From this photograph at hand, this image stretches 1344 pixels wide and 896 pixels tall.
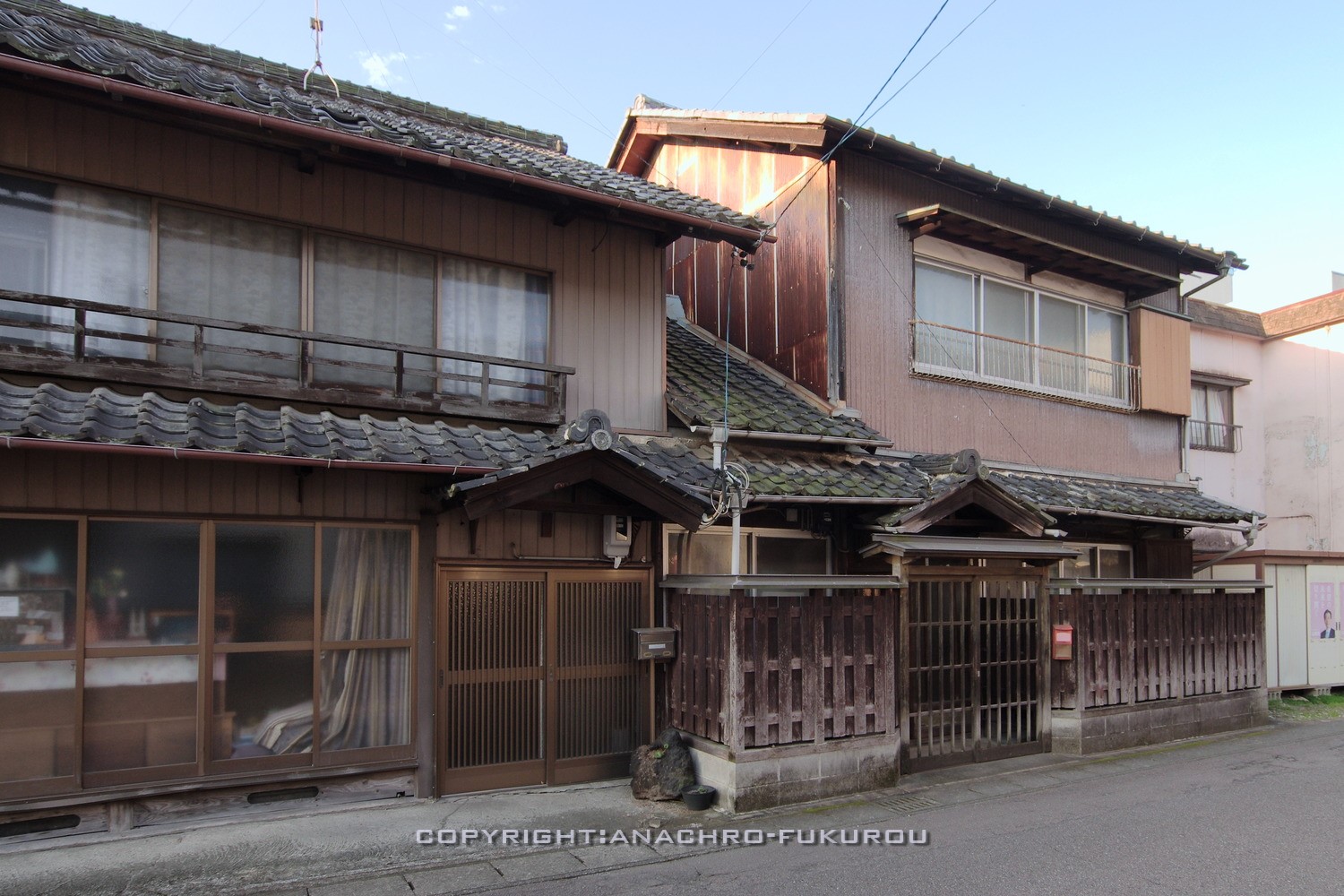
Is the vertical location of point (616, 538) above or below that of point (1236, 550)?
above

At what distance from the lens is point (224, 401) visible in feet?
26.0

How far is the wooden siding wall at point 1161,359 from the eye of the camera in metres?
15.5

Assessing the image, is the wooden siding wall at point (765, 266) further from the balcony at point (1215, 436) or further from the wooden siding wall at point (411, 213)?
the balcony at point (1215, 436)

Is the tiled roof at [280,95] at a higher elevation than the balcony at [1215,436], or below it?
higher

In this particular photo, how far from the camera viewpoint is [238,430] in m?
7.18

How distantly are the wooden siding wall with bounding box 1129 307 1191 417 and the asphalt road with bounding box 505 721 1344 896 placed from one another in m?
7.47

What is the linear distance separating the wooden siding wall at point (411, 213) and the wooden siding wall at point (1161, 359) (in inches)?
385

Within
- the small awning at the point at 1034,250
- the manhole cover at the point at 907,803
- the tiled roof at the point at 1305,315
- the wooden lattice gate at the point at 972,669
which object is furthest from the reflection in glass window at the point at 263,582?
the tiled roof at the point at 1305,315

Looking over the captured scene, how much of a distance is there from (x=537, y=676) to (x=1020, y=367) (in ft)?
30.9

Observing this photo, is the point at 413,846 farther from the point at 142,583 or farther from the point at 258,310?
the point at 258,310

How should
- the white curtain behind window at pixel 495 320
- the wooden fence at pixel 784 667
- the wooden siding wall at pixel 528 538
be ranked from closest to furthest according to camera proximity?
the wooden fence at pixel 784 667
the wooden siding wall at pixel 528 538
the white curtain behind window at pixel 495 320

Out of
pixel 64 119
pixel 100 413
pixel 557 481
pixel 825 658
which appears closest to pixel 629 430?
pixel 557 481

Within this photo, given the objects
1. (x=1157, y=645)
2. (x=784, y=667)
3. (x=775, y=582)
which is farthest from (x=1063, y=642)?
(x=775, y=582)

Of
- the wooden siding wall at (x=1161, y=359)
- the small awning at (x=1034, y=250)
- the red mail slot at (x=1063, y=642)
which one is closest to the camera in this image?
the red mail slot at (x=1063, y=642)
